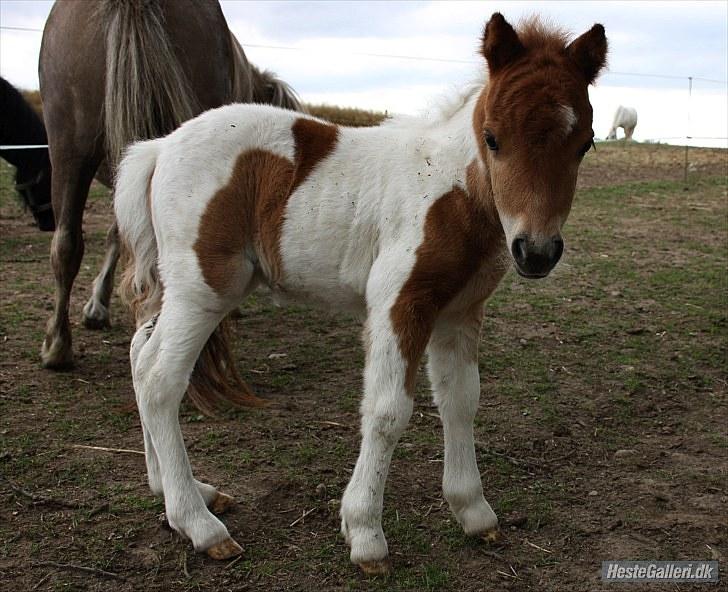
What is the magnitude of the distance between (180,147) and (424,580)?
6.13ft

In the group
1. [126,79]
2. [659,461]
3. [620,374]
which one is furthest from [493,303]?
[126,79]

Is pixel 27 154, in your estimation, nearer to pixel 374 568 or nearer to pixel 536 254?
pixel 374 568

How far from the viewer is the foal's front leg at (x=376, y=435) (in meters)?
2.94

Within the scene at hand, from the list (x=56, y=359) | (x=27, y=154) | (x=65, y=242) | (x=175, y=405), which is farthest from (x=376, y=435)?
(x=27, y=154)

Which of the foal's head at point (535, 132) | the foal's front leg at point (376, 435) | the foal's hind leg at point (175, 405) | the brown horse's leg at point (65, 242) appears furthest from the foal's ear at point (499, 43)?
the brown horse's leg at point (65, 242)

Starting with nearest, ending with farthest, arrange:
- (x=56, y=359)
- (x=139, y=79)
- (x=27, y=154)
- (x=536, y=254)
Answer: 1. (x=536, y=254)
2. (x=139, y=79)
3. (x=56, y=359)
4. (x=27, y=154)

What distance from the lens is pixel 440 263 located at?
2.92 m

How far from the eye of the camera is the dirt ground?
3.09 meters

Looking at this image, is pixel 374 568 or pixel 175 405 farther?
pixel 175 405

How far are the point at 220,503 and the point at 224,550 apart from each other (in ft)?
1.11

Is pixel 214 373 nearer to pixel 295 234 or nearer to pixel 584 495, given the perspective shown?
pixel 295 234

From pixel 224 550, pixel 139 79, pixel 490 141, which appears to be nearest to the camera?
pixel 490 141

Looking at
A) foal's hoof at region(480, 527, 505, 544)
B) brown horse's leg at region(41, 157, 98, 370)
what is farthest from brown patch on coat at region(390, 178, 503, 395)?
brown horse's leg at region(41, 157, 98, 370)

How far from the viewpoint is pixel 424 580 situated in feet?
9.77
